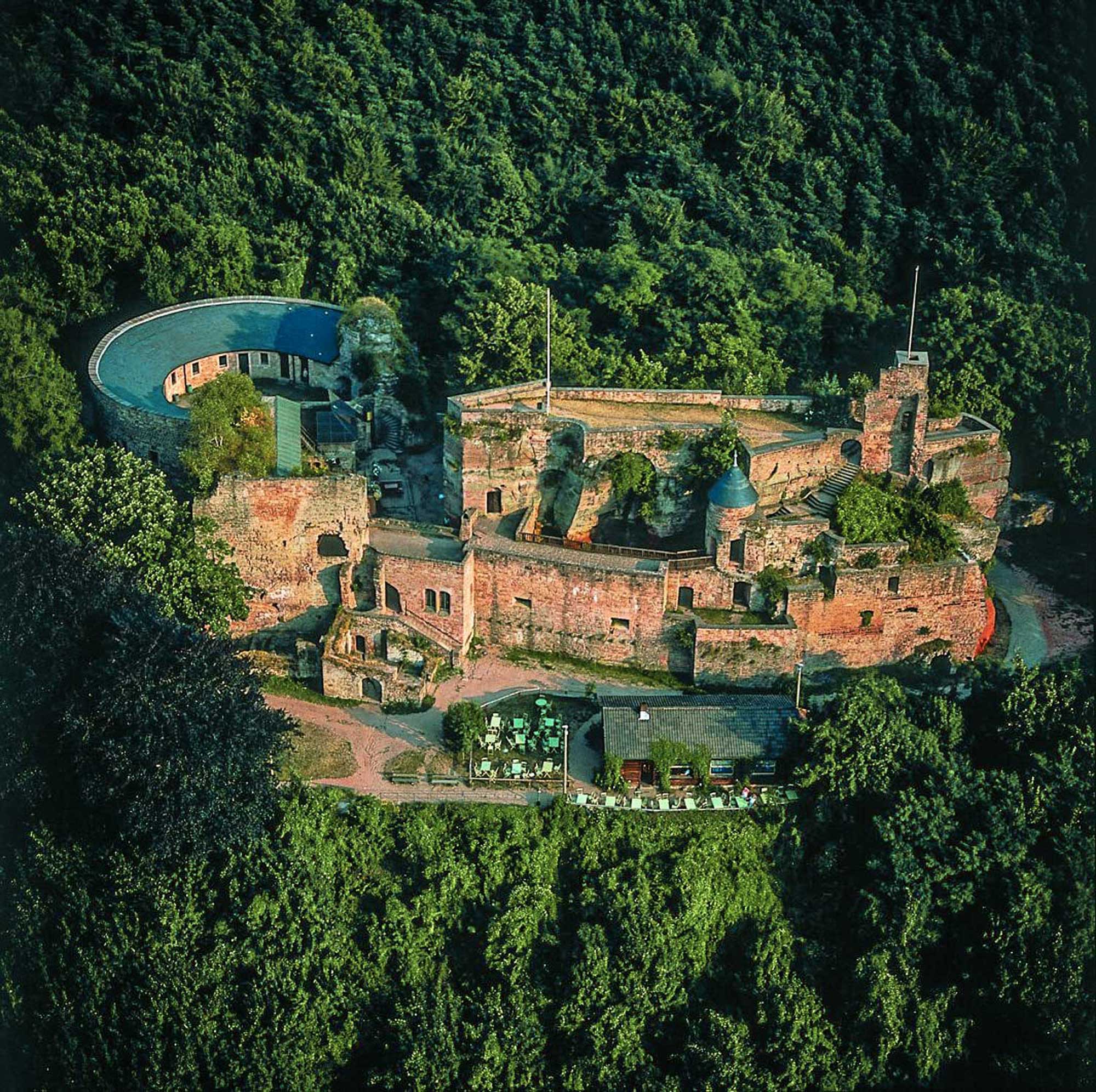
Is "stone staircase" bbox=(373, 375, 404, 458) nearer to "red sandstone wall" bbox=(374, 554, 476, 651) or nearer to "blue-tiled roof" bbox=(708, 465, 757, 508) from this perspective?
"red sandstone wall" bbox=(374, 554, 476, 651)

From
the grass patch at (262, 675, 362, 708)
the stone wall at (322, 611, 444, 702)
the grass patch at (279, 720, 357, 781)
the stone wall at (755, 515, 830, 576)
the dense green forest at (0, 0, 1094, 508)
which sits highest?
the dense green forest at (0, 0, 1094, 508)

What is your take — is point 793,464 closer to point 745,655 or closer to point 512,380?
point 745,655

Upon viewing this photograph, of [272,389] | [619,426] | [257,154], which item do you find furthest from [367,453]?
[257,154]

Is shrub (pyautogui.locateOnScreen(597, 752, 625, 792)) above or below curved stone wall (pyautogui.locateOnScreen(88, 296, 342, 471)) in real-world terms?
below

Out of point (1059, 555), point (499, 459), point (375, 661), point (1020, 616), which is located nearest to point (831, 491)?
point (1020, 616)

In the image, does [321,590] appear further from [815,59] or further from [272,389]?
[815,59]

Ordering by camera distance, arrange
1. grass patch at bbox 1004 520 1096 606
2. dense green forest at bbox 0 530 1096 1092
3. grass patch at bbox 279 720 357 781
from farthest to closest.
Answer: grass patch at bbox 1004 520 1096 606 → grass patch at bbox 279 720 357 781 → dense green forest at bbox 0 530 1096 1092

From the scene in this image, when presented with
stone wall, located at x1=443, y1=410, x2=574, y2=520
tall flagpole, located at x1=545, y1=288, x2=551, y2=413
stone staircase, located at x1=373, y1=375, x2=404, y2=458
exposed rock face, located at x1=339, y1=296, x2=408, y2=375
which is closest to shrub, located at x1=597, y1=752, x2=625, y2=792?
stone wall, located at x1=443, y1=410, x2=574, y2=520

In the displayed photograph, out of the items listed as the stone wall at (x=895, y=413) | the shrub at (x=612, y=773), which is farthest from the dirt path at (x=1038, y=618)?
the shrub at (x=612, y=773)
